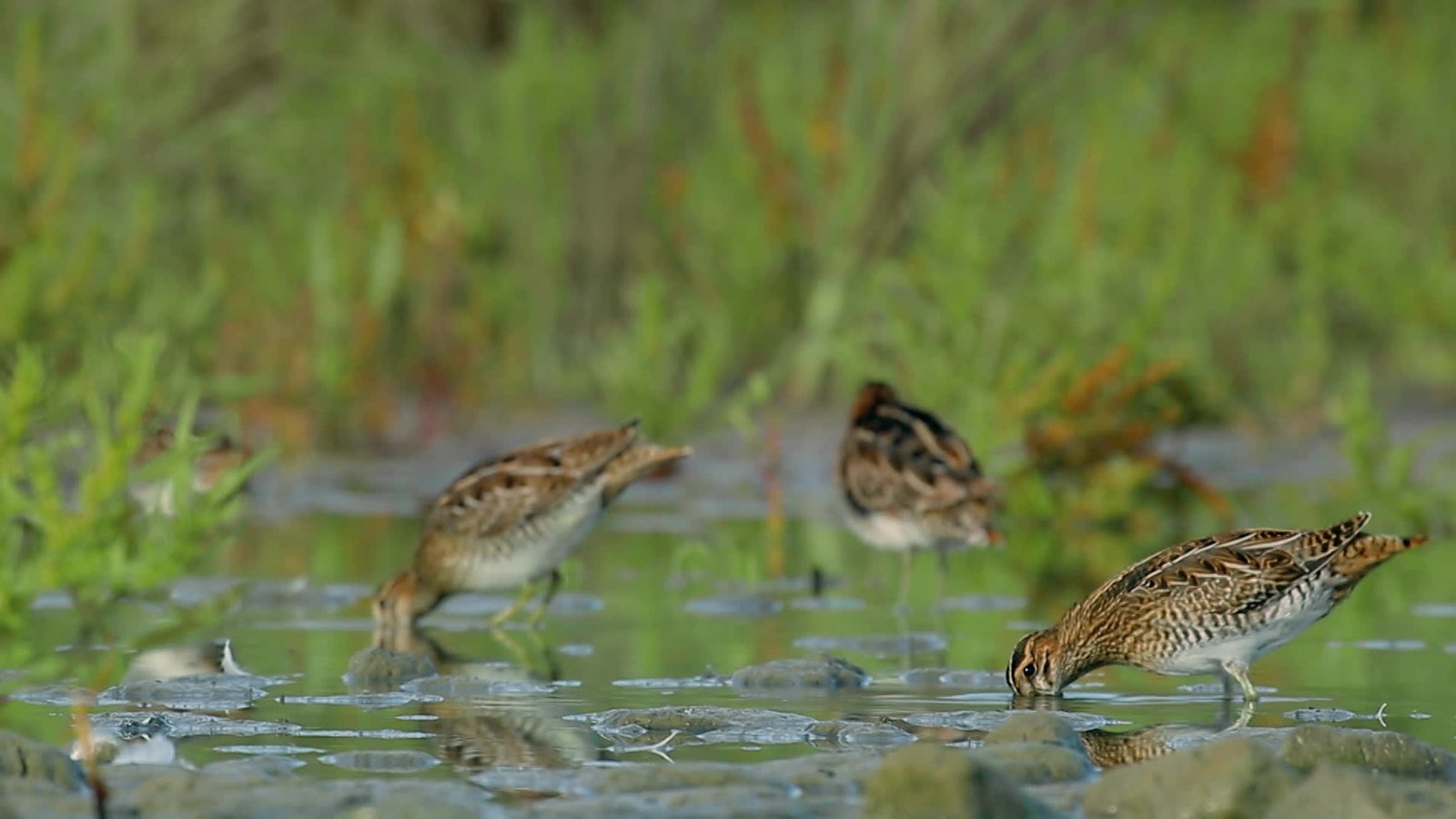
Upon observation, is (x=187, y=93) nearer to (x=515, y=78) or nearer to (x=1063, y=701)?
(x=515, y=78)

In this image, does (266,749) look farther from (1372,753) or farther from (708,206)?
(708,206)

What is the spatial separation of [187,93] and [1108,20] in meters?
4.99

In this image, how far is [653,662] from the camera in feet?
26.8

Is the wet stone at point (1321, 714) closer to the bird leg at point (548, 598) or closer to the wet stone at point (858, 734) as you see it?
the wet stone at point (858, 734)

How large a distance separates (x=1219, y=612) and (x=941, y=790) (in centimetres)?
236

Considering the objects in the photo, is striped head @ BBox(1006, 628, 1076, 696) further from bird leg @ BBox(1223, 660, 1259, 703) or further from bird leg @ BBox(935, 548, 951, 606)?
bird leg @ BBox(935, 548, 951, 606)

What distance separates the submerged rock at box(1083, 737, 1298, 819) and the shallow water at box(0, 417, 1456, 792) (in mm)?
1015

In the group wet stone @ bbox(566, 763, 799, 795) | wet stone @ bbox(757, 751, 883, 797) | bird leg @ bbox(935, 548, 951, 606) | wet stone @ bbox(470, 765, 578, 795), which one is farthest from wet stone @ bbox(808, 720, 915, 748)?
bird leg @ bbox(935, 548, 951, 606)

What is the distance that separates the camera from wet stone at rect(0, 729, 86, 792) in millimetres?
5723

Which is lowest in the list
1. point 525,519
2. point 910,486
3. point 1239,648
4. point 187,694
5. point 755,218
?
point 187,694

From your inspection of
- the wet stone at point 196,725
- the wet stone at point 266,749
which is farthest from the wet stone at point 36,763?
the wet stone at point 196,725

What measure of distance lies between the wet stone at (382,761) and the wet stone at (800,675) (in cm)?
165

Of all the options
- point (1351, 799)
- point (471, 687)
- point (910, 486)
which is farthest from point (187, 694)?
point (910, 486)

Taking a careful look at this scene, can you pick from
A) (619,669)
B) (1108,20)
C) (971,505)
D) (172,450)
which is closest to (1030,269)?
(1108,20)
